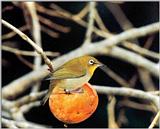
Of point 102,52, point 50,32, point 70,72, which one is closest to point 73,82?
point 70,72

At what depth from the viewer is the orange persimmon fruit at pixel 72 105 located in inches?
28.1

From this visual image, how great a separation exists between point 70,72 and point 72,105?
0.22 ft

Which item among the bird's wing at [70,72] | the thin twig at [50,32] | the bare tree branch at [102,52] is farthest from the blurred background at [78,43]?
the bird's wing at [70,72]

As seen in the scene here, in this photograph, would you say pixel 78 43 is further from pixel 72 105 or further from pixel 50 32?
pixel 72 105

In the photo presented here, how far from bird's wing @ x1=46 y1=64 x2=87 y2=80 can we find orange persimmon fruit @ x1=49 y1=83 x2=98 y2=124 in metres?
0.02

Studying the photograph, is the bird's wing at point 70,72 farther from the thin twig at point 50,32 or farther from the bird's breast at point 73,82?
the thin twig at point 50,32

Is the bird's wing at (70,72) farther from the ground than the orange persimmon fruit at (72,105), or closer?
farther from the ground

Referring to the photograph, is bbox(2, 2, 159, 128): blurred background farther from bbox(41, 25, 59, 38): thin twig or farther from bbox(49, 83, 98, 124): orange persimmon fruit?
bbox(49, 83, 98, 124): orange persimmon fruit

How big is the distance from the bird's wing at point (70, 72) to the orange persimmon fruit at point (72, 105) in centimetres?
2

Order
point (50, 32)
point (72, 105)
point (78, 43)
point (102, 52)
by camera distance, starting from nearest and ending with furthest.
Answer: point (72, 105) < point (102, 52) < point (50, 32) < point (78, 43)

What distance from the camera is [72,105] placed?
718 mm

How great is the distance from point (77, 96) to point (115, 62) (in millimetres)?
2797

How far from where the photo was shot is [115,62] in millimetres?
3504

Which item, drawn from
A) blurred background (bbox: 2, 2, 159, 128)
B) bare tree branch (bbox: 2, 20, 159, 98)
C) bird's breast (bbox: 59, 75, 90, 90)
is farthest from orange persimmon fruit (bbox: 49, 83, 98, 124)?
blurred background (bbox: 2, 2, 159, 128)
